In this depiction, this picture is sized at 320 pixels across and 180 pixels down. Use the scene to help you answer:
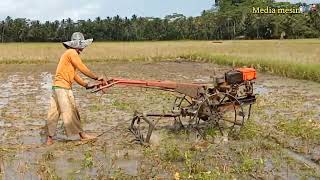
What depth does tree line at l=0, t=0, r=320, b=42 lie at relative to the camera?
5853cm

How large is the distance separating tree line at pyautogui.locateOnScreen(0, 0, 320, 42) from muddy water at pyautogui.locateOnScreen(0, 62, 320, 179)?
42158mm

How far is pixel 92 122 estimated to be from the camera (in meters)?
9.08

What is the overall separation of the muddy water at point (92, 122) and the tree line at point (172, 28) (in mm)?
42158

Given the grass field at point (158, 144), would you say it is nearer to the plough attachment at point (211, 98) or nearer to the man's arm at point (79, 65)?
the plough attachment at point (211, 98)

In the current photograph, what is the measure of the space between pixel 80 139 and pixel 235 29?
183ft

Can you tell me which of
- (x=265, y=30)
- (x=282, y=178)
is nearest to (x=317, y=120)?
(x=282, y=178)

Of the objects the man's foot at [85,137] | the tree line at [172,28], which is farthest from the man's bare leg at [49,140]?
the tree line at [172,28]

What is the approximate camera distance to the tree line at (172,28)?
58.5 meters

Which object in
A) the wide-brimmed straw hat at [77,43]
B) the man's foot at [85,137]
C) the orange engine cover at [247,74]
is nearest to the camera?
the wide-brimmed straw hat at [77,43]

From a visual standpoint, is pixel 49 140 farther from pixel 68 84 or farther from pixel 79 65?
pixel 79 65

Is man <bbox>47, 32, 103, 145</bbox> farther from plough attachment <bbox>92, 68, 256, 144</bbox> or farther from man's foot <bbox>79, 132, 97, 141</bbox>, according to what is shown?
plough attachment <bbox>92, 68, 256, 144</bbox>

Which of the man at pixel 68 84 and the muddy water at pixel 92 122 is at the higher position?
the man at pixel 68 84

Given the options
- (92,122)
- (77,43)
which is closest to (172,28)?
(92,122)

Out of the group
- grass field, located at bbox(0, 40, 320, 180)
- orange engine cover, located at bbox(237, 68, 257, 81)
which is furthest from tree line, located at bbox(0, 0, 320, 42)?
orange engine cover, located at bbox(237, 68, 257, 81)
